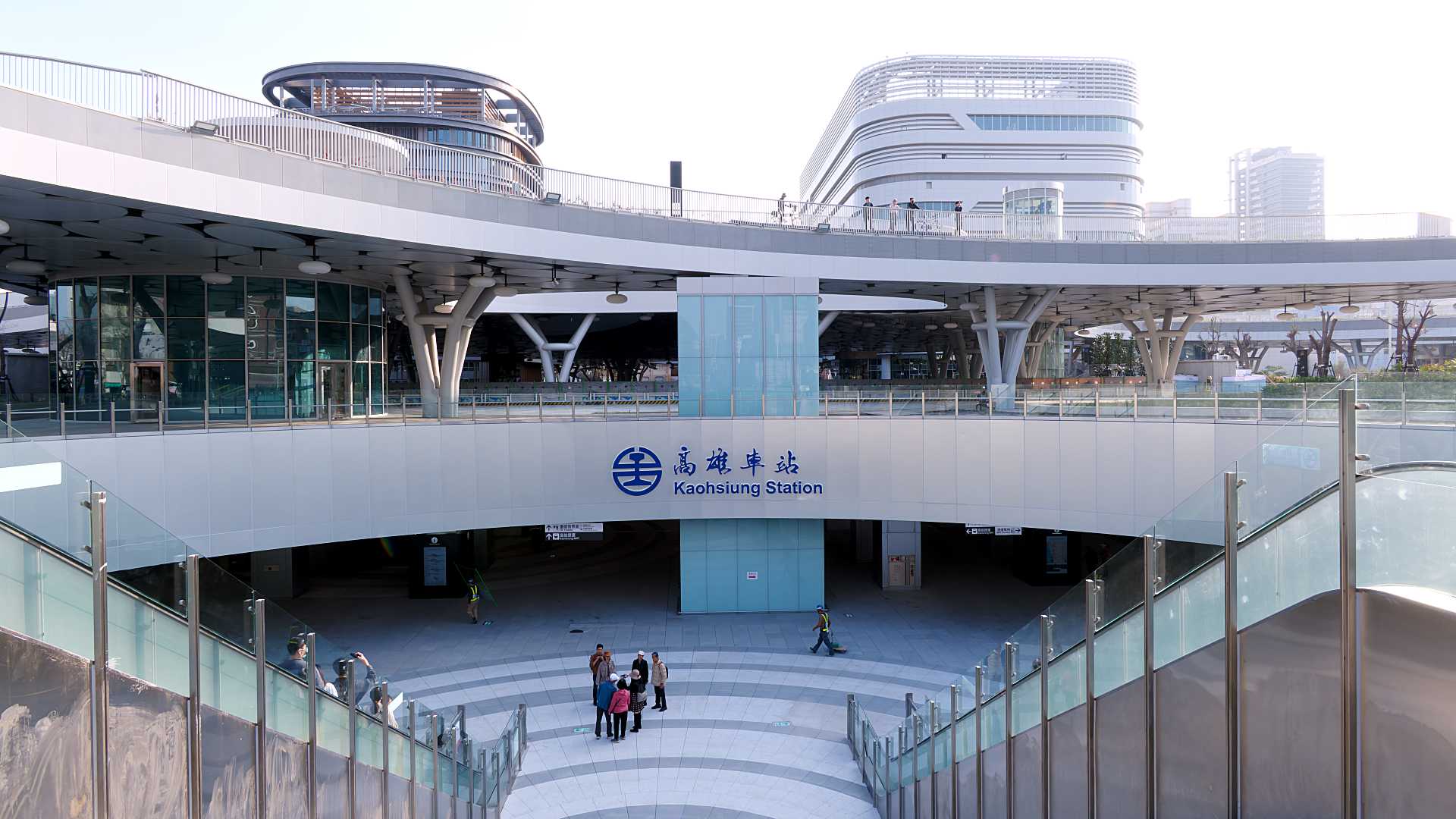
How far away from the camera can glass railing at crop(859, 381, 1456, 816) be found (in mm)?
3912

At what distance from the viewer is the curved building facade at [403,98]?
180ft

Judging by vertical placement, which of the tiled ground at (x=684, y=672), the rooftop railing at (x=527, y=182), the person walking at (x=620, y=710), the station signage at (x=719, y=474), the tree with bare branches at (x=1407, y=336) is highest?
the rooftop railing at (x=527, y=182)

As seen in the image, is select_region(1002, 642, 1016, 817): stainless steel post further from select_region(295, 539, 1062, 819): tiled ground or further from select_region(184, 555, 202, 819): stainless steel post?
select_region(184, 555, 202, 819): stainless steel post

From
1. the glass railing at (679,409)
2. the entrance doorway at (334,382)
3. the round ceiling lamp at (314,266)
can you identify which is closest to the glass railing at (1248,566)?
the glass railing at (679,409)

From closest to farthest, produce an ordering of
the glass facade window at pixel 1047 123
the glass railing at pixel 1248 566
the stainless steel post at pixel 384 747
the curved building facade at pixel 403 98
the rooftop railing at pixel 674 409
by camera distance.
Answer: the glass railing at pixel 1248 566, the stainless steel post at pixel 384 747, the rooftop railing at pixel 674 409, the curved building facade at pixel 403 98, the glass facade window at pixel 1047 123

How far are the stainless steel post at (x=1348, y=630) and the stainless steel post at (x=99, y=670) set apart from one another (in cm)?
694

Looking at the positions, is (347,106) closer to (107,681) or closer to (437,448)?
(437,448)

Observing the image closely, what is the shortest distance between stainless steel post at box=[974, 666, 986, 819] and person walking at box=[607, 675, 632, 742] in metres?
6.45

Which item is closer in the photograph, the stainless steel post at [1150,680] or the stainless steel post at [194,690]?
the stainless steel post at [1150,680]

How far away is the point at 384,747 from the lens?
877cm

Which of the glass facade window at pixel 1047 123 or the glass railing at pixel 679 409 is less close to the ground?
the glass facade window at pixel 1047 123

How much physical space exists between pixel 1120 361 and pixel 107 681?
7626 centimetres

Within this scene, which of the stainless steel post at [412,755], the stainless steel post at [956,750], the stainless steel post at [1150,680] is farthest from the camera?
the stainless steel post at [956,750]

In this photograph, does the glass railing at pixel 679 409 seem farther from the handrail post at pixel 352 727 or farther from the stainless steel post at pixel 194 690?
the stainless steel post at pixel 194 690
